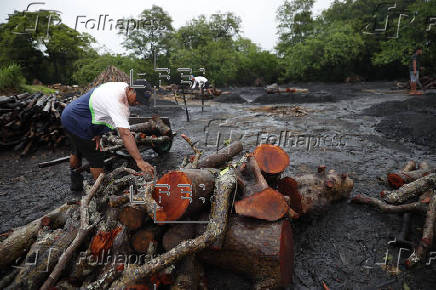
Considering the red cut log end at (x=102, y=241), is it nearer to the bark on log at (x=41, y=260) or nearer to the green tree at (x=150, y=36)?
the bark on log at (x=41, y=260)

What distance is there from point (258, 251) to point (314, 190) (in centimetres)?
113

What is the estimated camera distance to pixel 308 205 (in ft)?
7.80

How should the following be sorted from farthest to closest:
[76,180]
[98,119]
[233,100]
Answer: [233,100]
[76,180]
[98,119]

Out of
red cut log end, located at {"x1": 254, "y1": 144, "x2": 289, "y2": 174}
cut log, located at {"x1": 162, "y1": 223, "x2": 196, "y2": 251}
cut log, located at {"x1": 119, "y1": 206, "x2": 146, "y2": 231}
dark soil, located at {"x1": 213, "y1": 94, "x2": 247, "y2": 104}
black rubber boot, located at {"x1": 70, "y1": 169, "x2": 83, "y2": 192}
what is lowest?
black rubber boot, located at {"x1": 70, "y1": 169, "x2": 83, "y2": 192}

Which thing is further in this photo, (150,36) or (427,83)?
(150,36)

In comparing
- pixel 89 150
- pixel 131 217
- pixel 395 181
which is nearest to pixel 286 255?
pixel 131 217

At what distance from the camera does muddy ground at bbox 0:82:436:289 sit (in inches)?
77.4

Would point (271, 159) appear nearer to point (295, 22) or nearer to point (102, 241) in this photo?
point (102, 241)

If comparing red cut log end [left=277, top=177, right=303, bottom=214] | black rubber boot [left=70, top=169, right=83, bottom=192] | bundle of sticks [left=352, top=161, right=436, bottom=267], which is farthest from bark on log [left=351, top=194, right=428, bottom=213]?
black rubber boot [left=70, top=169, right=83, bottom=192]

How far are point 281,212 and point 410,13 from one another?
2283cm

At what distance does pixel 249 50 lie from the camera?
28.9 m

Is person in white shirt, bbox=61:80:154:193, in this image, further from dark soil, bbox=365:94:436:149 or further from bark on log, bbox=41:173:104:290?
dark soil, bbox=365:94:436:149

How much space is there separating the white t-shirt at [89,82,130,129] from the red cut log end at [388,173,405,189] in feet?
11.0

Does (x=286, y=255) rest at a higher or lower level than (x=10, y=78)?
lower
